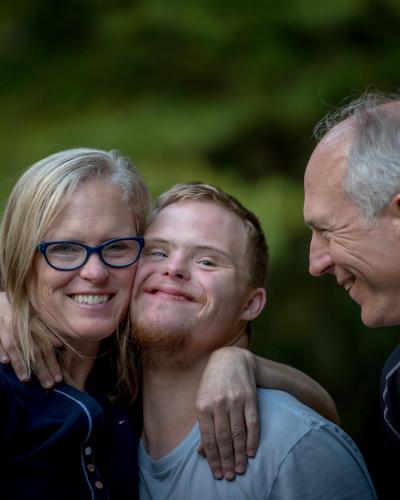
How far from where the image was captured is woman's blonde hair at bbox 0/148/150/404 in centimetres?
279

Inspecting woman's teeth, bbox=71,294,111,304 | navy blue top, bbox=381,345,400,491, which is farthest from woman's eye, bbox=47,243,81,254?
navy blue top, bbox=381,345,400,491

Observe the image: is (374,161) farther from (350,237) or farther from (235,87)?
(235,87)

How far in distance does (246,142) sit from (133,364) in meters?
2.52

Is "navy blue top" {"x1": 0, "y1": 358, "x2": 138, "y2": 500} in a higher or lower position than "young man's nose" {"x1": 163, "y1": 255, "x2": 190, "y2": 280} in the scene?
lower

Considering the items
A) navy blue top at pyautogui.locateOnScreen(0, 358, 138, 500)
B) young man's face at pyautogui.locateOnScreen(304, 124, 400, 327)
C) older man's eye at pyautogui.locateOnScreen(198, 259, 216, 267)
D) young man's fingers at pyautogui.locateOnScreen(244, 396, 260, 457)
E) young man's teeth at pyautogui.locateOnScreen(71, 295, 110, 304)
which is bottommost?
navy blue top at pyautogui.locateOnScreen(0, 358, 138, 500)

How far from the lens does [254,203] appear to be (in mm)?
4777

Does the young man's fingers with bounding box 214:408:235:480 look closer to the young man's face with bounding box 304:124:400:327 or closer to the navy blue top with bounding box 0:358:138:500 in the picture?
the navy blue top with bounding box 0:358:138:500

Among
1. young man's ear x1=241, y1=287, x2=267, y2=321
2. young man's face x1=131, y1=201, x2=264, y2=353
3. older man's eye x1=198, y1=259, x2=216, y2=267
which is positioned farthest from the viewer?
young man's ear x1=241, y1=287, x2=267, y2=321

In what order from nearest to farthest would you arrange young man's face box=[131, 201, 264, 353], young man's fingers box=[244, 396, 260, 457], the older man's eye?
young man's fingers box=[244, 396, 260, 457] → young man's face box=[131, 201, 264, 353] → the older man's eye

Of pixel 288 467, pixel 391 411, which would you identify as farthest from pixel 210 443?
pixel 391 411

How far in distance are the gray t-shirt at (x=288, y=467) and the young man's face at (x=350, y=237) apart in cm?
40

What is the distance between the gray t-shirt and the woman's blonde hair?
2.13ft

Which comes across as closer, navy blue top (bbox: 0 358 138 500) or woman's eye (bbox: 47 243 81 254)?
navy blue top (bbox: 0 358 138 500)

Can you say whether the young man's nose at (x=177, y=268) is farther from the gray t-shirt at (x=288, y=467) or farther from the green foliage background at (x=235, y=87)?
the green foliage background at (x=235, y=87)
